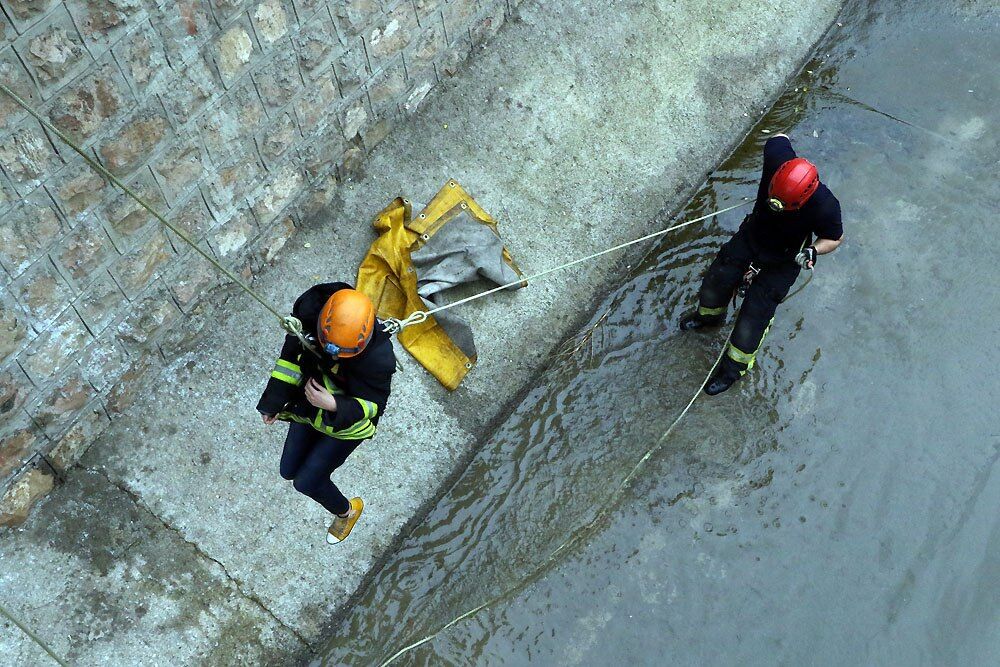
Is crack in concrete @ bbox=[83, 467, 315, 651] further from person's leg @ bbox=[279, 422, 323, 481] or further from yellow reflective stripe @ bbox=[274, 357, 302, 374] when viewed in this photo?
yellow reflective stripe @ bbox=[274, 357, 302, 374]

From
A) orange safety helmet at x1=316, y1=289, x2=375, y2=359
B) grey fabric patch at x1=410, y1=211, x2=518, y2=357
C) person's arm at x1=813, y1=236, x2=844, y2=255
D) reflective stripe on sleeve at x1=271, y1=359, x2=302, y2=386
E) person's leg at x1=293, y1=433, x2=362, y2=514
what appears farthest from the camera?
grey fabric patch at x1=410, y1=211, x2=518, y2=357

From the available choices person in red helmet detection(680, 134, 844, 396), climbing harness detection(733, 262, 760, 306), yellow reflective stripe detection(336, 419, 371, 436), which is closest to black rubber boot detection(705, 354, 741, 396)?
person in red helmet detection(680, 134, 844, 396)

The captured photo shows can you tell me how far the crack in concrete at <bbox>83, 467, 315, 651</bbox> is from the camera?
4.93 metres

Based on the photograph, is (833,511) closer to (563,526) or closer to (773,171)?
(563,526)

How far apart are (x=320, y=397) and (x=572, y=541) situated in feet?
6.18

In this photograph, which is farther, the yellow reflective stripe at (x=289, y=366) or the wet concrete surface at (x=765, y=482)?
the wet concrete surface at (x=765, y=482)

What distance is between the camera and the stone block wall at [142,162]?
4.11m

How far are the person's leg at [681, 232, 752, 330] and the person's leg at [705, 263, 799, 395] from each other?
12 centimetres

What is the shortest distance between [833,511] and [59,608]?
4.19 meters

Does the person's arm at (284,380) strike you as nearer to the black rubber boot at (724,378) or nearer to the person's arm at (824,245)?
the black rubber boot at (724,378)

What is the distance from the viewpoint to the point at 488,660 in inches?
195

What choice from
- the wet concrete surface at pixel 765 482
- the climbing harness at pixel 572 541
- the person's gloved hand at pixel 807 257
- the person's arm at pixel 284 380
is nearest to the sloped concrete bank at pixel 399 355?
the wet concrete surface at pixel 765 482

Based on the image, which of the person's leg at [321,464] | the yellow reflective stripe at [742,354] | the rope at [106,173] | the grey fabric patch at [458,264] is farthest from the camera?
the grey fabric patch at [458,264]

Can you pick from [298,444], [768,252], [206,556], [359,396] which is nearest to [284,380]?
[359,396]
